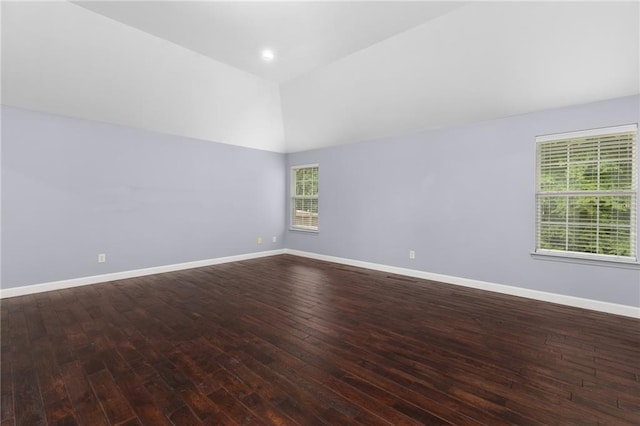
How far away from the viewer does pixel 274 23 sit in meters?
2.90

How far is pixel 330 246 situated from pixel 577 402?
171 inches

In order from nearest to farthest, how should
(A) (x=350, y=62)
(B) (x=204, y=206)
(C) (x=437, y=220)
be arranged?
1. (A) (x=350, y=62)
2. (C) (x=437, y=220)
3. (B) (x=204, y=206)

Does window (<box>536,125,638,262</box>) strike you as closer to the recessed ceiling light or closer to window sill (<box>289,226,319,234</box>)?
the recessed ceiling light

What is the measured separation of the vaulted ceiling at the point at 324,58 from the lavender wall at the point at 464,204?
265 mm

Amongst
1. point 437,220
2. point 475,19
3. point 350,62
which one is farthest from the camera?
point 437,220

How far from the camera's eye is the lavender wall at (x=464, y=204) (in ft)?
10.9

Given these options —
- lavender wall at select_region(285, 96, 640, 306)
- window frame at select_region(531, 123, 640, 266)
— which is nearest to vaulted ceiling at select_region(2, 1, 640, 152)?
lavender wall at select_region(285, 96, 640, 306)

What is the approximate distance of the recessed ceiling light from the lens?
3494mm

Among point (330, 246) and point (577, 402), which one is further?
point (330, 246)

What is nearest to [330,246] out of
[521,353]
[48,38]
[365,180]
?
[365,180]

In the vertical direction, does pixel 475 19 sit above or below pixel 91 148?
above

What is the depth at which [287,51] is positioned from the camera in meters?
3.49

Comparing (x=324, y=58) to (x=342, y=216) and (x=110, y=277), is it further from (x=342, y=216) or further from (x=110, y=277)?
(x=110, y=277)

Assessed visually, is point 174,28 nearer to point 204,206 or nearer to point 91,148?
point 91,148
